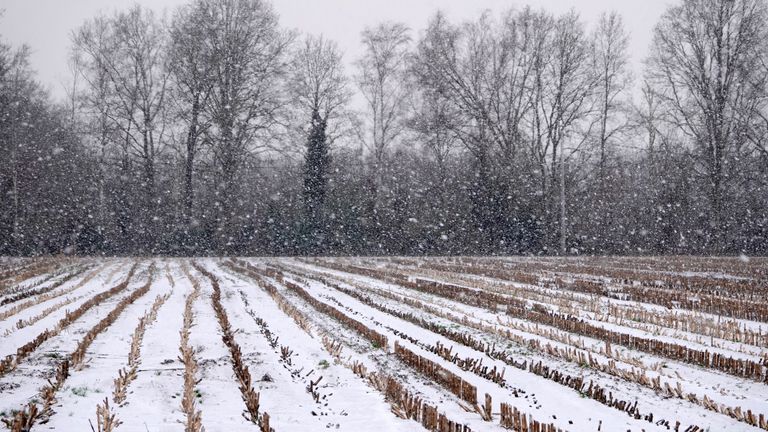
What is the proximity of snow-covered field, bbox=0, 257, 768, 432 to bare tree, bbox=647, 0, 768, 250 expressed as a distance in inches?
799

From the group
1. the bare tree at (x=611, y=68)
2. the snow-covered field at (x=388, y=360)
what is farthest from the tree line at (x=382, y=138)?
the snow-covered field at (x=388, y=360)

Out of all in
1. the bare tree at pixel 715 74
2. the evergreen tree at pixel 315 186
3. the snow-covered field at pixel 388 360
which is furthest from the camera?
the evergreen tree at pixel 315 186

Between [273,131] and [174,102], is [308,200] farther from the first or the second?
[174,102]

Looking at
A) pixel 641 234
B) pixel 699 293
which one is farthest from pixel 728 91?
pixel 699 293

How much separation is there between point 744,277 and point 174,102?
2795 cm

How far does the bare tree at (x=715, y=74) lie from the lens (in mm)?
27859

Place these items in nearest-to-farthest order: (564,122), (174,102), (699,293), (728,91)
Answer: (699,293) < (728,91) < (174,102) < (564,122)

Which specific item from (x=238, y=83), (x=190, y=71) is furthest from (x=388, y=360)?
(x=190, y=71)

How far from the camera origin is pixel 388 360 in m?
6.16

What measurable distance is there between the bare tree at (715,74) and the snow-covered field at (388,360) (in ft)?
66.6

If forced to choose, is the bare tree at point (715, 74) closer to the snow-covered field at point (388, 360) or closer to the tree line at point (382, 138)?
the tree line at point (382, 138)

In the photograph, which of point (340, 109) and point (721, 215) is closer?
point (721, 215)

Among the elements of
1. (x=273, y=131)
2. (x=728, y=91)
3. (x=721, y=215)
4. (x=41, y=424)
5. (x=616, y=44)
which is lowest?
(x=41, y=424)

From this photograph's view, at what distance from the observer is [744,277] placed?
44.9 feet
